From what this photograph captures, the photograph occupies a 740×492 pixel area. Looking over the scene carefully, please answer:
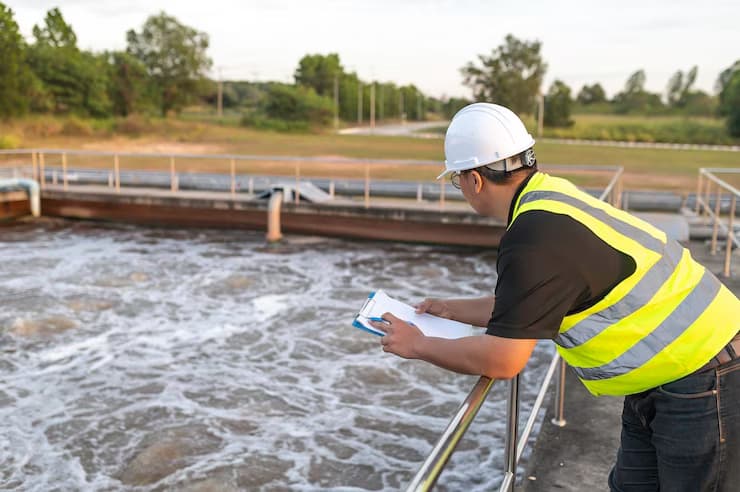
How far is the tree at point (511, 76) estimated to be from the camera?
208 feet

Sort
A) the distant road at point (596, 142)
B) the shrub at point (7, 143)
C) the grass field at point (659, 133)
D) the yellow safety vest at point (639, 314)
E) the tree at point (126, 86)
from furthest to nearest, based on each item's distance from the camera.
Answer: the tree at point (126, 86)
the grass field at point (659, 133)
the distant road at point (596, 142)
the shrub at point (7, 143)
the yellow safety vest at point (639, 314)

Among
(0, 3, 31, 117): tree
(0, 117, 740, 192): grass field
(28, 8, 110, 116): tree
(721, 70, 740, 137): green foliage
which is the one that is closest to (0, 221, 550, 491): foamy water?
(0, 117, 740, 192): grass field

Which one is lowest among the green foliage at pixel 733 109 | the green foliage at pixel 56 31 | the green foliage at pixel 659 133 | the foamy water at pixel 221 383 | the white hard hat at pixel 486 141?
the foamy water at pixel 221 383

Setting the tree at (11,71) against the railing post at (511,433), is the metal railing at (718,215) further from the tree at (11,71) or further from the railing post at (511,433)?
the tree at (11,71)

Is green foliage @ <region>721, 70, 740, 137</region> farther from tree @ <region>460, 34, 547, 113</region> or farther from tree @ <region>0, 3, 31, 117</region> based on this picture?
tree @ <region>0, 3, 31, 117</region>

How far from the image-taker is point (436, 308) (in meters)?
2.18

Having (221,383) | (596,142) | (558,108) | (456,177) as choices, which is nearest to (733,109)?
(596,142)

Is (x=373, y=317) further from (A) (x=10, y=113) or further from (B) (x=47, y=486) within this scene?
(A) (x=10, y=113)

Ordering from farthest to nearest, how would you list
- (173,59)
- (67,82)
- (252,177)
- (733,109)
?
1. (173,59)
2. (733,109)
3. (67,82)
4. (252,177)

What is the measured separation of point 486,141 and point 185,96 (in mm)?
62451

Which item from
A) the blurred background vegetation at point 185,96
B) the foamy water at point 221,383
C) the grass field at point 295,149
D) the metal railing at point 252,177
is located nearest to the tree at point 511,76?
the blurred background vegetation at point 185,96

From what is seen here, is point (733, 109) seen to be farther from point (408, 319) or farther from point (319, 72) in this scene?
point (408, 319)

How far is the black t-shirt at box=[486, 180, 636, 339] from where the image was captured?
4.80 ft

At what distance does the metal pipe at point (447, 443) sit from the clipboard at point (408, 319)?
251 millimetres
